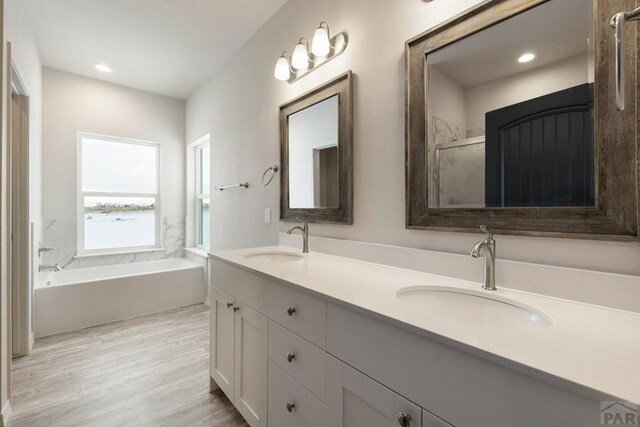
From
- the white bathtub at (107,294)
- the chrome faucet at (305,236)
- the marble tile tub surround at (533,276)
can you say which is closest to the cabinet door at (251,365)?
the chrome faucet at (305,236)

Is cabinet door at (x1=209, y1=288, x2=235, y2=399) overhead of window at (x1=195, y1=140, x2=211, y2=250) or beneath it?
beneath

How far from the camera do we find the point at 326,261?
1.52m

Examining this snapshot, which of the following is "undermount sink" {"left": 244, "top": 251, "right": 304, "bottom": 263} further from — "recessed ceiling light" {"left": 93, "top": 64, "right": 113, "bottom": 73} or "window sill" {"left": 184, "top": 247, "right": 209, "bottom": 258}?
"recessed ceiling light" {"left": 93, "top": 64, "right": 113, "bottom": 73}

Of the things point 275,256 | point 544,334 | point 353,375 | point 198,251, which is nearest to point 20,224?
point 198,251

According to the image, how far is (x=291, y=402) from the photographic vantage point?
1107 millimetres

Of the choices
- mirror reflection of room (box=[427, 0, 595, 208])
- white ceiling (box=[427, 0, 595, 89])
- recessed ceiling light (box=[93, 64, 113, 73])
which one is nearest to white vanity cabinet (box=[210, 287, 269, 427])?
mirror reflection of room (box=[427, 0, 595, 208])

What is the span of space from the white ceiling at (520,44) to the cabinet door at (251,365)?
51.9 inches

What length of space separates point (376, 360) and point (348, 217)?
897mm

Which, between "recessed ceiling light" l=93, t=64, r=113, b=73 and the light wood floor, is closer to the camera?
the light wood floor

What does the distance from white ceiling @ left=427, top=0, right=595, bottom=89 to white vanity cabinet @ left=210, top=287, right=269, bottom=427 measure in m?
1.32

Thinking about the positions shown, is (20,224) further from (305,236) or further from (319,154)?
(319,154)

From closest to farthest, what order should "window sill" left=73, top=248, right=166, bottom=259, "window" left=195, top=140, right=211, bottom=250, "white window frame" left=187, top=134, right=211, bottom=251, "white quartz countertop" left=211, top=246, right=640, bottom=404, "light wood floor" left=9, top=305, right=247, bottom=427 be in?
"white quartz countertop" left=211, top=246, right=640, bottom=404 → "light wood floor" left=9, top=305, right=247, bottom=427 → "window sill" left=73, top=248, right=166, bottom=259 → "window" left=195, top=140, right=211, bottom=250 → "white window frame" left=187, top=134, right=211, bottom=251

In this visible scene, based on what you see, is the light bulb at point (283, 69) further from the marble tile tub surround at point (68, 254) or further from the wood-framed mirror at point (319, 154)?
the marble tile tub surround at point (68, 254)

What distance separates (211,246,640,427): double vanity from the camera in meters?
0.52
